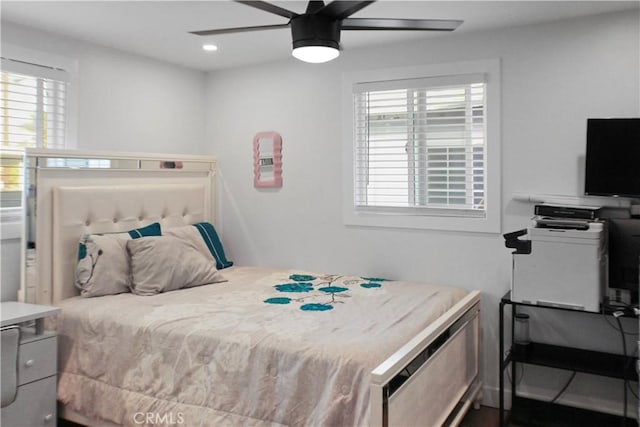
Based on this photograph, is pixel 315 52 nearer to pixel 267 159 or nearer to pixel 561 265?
pixel 561 265

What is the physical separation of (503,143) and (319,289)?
1.49 meters

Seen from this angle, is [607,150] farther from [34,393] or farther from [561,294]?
[34,393]

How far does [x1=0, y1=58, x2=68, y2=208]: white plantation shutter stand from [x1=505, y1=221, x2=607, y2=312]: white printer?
9.38 feet

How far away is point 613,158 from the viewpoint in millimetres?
2824

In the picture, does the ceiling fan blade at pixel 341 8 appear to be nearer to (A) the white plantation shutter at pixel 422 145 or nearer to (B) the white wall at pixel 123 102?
(A) the white plantation shutter at pixel 422 145

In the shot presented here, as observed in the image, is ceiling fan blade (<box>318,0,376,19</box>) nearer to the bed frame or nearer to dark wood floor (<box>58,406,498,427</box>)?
the bed frame

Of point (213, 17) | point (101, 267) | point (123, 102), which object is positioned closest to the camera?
point (213, 17)

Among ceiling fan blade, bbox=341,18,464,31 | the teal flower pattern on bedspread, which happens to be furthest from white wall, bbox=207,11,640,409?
ceiling fan blade, bbox=341,18,464,31

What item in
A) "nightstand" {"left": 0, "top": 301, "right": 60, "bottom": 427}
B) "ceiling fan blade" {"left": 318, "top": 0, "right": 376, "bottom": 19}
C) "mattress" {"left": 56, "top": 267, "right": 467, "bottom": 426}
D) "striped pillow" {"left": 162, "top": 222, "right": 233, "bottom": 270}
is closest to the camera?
"ceiling fan blade" {"left": 318, "top": 0, "right": 376, "bottom": 19}

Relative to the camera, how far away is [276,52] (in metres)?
3.77

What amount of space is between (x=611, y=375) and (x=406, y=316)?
1.12 m

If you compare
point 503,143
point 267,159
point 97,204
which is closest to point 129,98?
point 97,204

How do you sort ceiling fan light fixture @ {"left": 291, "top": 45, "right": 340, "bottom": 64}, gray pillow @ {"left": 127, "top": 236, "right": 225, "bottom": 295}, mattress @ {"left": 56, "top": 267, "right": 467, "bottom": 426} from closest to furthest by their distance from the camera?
mattress @ {"left": 56, "top": 267, "right": 467, "bottom": 426} < ceiling fan light fixture @ {"left": 291, "top": 45, "right": 340, "bottom": 64} < gray pillow @ {"left": 127, "top": 236, "right": 225, "bottom": 295}

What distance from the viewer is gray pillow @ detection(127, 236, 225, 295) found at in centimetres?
313
